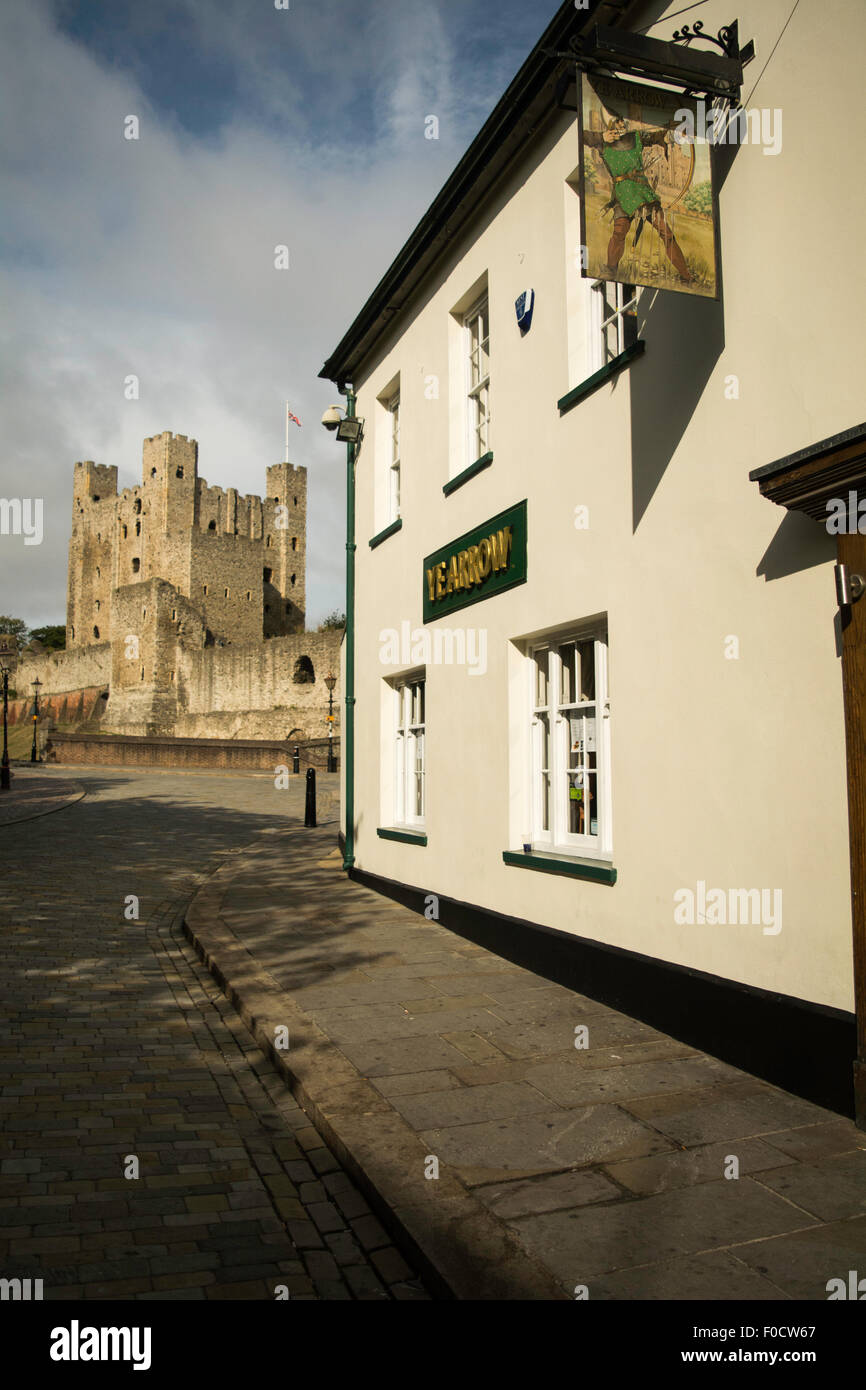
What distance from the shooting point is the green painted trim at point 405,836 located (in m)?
9.30

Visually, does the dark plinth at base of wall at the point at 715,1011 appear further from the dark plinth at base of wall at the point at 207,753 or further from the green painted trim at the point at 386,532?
the dark plinth at base of wall at the point at 207,753

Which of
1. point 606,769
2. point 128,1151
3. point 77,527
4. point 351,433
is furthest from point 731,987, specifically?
point 77,527

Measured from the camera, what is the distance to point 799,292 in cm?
445

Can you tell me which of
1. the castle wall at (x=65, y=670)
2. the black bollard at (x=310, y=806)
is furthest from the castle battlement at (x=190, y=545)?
the black bollard at (x=310, y=806)

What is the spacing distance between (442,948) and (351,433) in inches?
253

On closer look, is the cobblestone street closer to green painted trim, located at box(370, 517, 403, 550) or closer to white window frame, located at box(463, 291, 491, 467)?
green painted trim, located at box(370, 517, 403, 550)

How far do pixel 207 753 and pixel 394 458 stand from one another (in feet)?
92.5

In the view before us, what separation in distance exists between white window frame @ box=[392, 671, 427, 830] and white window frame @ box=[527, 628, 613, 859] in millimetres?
2494

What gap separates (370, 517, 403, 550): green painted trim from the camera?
10.1 metres

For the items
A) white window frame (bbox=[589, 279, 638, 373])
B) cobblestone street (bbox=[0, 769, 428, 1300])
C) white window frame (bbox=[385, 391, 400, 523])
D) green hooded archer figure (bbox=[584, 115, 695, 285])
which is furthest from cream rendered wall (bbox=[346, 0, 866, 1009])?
white window frame (bbox=[385, 391, 400, 523])

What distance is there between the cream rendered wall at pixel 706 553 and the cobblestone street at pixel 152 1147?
88.0 inches

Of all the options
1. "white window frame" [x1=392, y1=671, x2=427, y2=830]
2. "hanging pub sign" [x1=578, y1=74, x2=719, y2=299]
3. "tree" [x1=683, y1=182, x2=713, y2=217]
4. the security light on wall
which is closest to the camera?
"hanging pub sign" [x1=578, y1=74, x2=719, y2=299]


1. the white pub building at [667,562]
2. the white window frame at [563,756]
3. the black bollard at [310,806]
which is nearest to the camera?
the white pub building at [667,562]

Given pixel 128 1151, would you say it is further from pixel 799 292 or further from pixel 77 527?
pixel 77 527
